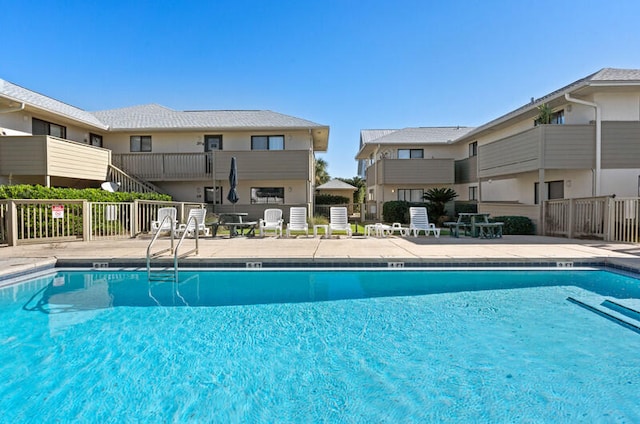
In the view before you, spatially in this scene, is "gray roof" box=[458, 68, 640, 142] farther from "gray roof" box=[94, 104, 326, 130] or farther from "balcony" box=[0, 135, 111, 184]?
"balcony" box=[0, 135, 111, 184]

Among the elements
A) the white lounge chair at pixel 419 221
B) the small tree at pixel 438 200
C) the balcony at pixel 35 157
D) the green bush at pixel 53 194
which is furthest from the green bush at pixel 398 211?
the balcony at pixel 35 157

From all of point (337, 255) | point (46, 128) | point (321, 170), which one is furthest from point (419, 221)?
point (321, 170)

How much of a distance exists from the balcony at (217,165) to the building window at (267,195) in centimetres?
161

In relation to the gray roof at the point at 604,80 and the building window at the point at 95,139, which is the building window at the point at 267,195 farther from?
the gray roof at the point at 604,80

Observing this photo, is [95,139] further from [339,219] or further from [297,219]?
[339,219]

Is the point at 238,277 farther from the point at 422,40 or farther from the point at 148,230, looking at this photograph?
the point at 422,40

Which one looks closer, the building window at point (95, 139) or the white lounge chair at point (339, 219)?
the white lounge chair at point (339, 219)

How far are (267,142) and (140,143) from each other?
7.14 m

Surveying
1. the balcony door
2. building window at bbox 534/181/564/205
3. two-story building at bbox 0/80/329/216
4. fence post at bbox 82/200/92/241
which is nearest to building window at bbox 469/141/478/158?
building window at bbox 534/181/564/205

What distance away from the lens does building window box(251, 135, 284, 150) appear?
19734mm

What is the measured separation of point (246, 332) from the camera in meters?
4.80

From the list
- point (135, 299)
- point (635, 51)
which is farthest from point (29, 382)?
point (635, 51)

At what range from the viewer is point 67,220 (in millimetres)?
11297

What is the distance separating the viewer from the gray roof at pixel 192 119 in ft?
62.0
